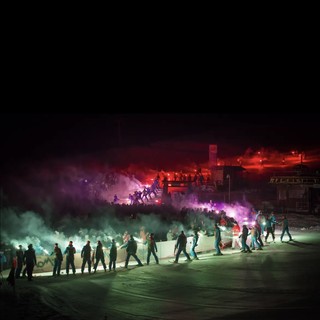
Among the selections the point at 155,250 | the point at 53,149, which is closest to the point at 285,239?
the point at 155,250

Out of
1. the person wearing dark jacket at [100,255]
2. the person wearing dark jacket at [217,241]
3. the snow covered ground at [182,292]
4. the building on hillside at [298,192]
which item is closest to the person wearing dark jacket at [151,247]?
the snow covered ground at [182,292]

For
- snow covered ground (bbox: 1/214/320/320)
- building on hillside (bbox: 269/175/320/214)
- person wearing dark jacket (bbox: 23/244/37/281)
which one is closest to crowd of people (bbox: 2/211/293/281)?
person wearing dark jacket (bbox: 23/244/37/281)

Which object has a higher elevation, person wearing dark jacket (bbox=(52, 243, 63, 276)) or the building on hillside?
the building on hillside

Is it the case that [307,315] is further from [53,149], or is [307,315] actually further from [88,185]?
[53,149]

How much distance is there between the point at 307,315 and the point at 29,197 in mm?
21060

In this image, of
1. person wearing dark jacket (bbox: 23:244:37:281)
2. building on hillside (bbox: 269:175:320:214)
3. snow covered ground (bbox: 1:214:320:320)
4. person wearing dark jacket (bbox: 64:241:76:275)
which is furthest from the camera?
building on hillside (bbox: 269:175:320:214)

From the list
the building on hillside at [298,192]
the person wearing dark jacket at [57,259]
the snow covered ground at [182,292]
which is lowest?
the snow covered ground at [182,292]

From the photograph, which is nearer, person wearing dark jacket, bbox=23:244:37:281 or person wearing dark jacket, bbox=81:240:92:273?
person wearing dark jacket, bbox=23:244:37:281

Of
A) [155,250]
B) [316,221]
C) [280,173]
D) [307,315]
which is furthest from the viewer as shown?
[280,173]

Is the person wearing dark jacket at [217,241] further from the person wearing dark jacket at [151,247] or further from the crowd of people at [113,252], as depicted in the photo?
the person wearing dark jacket at [151,247]

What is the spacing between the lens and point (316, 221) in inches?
1272

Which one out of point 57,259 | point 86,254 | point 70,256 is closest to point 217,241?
point 86,254

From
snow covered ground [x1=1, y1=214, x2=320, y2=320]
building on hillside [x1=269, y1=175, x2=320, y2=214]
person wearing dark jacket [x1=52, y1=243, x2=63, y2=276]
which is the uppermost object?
building on hillside [x1=269, y1=175, x2=320, y2=214]

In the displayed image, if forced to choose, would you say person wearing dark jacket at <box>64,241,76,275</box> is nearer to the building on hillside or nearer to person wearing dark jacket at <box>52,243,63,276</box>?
person wearing dark jacket at <box>52,243,63,276</box>
